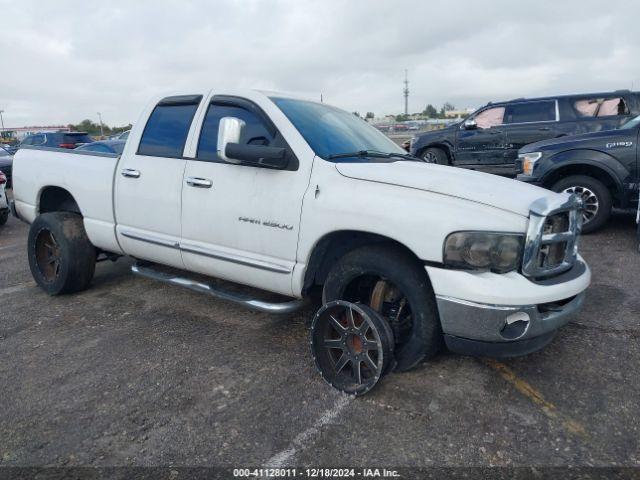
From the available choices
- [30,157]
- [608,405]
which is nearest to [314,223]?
[608,405]

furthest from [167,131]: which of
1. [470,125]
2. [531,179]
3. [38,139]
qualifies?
[38,139]

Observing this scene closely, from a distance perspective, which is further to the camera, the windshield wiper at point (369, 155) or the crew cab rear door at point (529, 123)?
the crew cab rear door at point (529, 123)

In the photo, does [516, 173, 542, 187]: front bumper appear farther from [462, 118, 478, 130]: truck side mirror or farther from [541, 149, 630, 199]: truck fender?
[462, 118, 478, 130]: truck side mirror

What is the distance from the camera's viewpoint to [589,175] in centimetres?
655

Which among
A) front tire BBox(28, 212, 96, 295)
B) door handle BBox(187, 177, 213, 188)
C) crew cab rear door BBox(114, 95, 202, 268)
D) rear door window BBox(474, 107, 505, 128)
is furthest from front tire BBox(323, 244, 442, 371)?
rear door window BBox(474, 107, 505, 128)

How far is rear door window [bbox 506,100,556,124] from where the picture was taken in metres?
9.70

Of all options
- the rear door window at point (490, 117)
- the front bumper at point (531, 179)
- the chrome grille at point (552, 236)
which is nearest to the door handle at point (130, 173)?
the chrome grille at point (552, 236)

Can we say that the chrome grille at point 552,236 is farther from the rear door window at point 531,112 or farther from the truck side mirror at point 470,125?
the rear door window at point 531,112

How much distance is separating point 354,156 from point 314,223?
2.21ft

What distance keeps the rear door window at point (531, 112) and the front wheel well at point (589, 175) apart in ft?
11.5

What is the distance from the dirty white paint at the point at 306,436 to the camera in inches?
92.9

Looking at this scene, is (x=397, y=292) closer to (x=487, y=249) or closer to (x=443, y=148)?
(x=487, y=249)

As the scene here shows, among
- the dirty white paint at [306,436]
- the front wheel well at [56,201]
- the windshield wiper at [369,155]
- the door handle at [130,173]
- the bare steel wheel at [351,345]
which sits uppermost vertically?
the windshield wiper at [369,155]

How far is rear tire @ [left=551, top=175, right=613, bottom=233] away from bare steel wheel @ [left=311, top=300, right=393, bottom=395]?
4.86 meters
